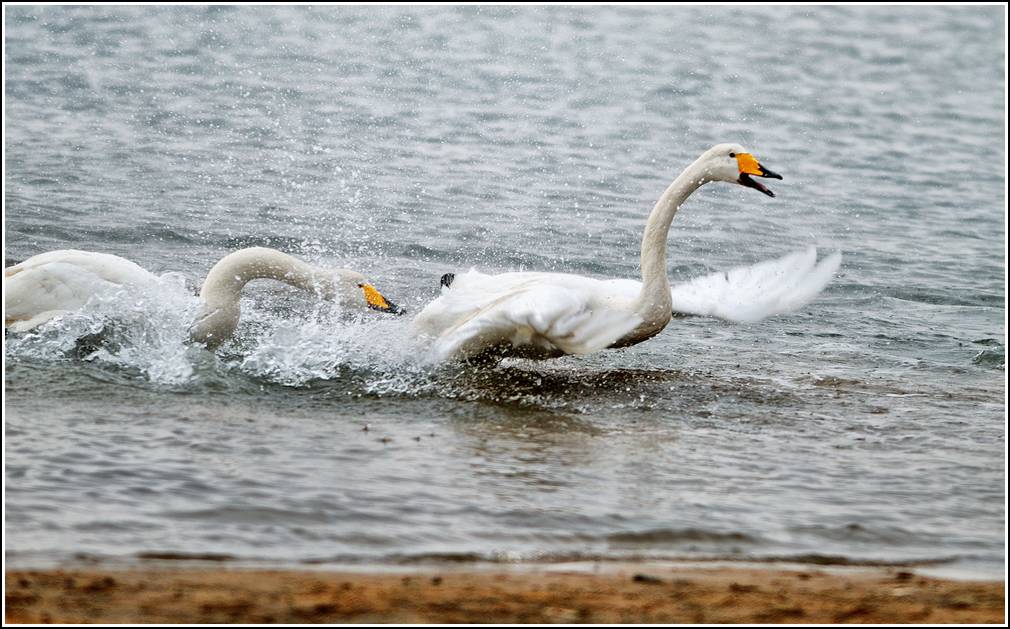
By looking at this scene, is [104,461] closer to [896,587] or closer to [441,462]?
[441,462]

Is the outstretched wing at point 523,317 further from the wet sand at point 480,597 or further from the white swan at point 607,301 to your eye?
the wet sand at point 480,597

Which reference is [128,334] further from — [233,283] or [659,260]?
[659,260]

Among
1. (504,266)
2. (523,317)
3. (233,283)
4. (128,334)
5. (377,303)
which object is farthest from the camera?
(504,266)

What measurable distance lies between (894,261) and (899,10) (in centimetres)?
1354

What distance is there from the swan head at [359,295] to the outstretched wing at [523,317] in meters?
0.23

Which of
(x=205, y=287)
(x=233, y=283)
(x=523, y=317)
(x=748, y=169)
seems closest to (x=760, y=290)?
(x=748, y=169)

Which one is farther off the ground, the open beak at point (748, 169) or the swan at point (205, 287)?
the open beak at point (748, 169)

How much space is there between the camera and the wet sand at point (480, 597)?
4.20 metres

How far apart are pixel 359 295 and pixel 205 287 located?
88cm

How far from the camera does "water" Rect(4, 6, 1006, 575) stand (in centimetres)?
562

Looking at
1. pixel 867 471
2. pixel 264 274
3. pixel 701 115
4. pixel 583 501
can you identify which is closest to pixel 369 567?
pixel 583 501

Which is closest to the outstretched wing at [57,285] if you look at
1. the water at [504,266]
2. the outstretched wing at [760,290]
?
the water at [504,266]

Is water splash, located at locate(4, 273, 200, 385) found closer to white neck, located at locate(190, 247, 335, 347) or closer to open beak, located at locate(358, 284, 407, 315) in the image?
white neck, located at locate(190, 247, 335, 347)

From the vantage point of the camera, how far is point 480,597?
176 inches
